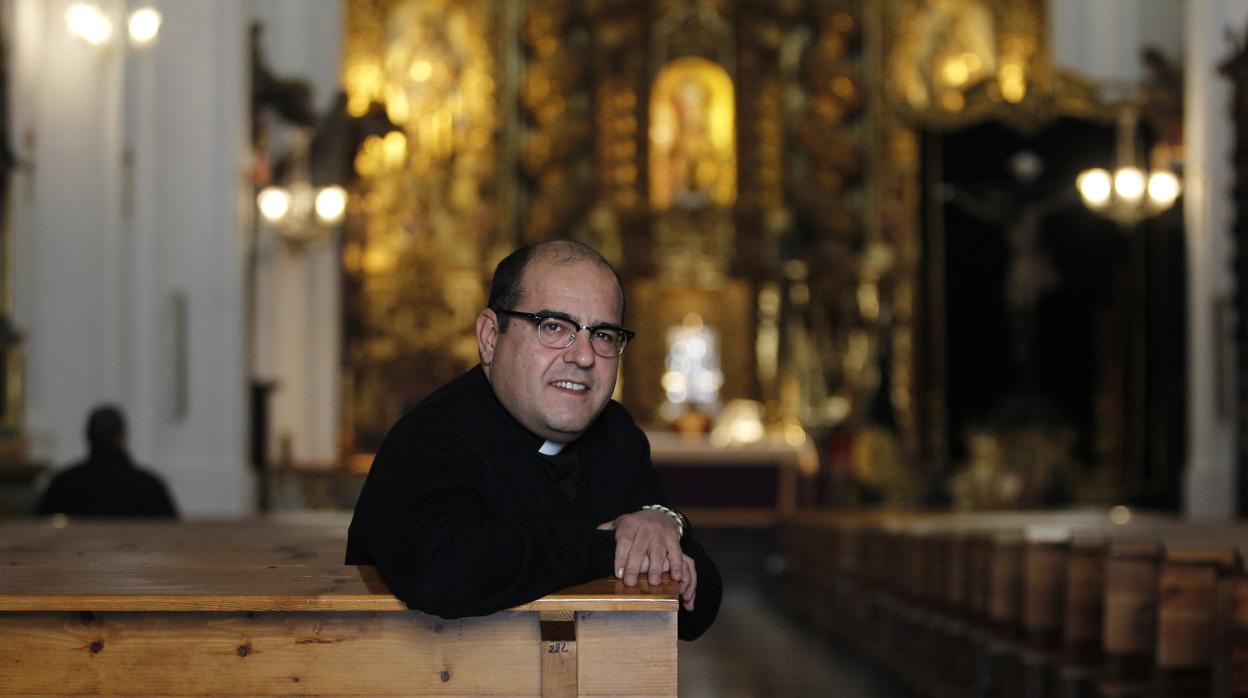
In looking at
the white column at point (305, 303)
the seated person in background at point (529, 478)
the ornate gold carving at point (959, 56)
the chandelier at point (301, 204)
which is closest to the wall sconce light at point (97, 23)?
the chandelier at point (301, 204)

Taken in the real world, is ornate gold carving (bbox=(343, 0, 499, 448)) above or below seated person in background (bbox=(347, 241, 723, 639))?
above

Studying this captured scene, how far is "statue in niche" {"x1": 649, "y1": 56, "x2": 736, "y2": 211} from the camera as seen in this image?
17062 millimetres

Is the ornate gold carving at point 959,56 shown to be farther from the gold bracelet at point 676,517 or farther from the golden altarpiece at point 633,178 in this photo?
the gold bracelet at point 676,517

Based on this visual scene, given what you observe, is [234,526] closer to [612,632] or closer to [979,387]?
[612,632]

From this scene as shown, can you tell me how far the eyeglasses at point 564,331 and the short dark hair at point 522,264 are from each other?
0.04 m

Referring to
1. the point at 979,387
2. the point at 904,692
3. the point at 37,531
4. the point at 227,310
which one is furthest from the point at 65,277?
the point at 979,387

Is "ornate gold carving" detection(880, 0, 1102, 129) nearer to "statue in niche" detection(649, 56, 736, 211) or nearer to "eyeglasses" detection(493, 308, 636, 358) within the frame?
"statue in niche" detection(649, 56, 736, 211)

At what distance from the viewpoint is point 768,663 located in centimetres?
816

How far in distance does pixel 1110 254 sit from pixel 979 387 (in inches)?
77.4

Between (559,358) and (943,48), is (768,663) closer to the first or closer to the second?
(559,358)

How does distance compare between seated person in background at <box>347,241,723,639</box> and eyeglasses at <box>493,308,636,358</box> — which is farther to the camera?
eyeglasses at <box>493,308,636,358</box>

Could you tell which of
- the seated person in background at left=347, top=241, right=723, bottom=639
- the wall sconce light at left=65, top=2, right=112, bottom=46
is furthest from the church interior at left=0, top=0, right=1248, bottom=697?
the seated person in background at left=347, top=241, right=723, bottom=639

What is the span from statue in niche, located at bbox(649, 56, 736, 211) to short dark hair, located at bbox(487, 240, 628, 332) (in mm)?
14041

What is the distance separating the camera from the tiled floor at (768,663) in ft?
23.4
